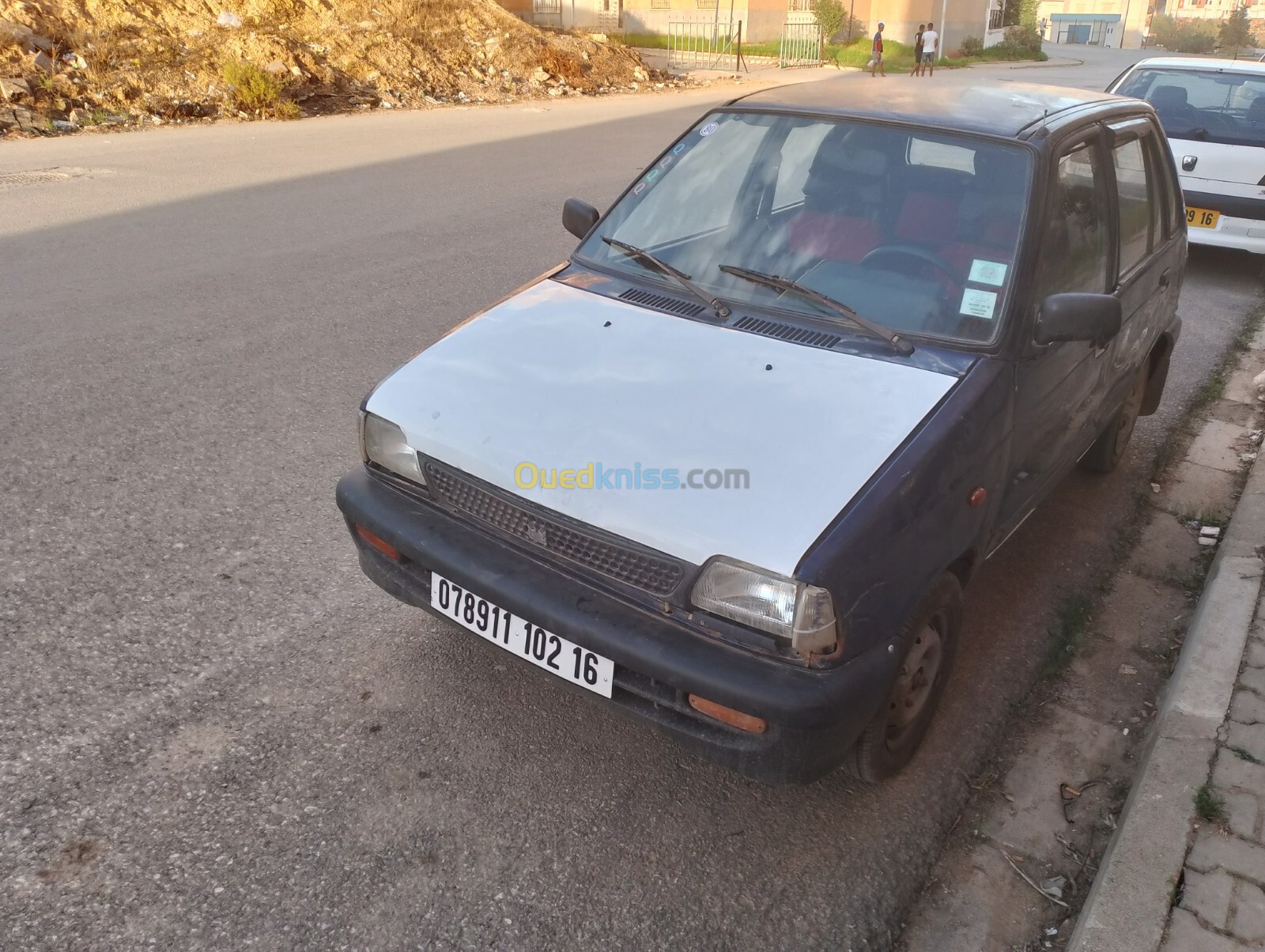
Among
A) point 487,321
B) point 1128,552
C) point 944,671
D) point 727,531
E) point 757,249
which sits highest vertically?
point 757,249

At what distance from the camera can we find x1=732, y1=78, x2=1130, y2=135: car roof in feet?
11.2

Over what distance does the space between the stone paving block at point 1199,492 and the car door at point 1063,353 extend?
1248 millimetres

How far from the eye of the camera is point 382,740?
2.97m

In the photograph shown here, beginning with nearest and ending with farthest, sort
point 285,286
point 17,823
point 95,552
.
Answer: point 17,823
point 95,552
point 285,286

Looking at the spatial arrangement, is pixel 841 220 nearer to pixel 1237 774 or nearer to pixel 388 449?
pixel 388 449

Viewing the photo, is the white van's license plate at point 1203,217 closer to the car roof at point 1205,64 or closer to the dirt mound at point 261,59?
the car roof at point 1205,64

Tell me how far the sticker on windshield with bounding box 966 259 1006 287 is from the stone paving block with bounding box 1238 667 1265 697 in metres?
1.49

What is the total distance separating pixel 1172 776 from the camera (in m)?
2.85

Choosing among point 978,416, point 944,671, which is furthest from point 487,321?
point 944,671

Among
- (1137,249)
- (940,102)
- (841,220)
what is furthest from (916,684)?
(1137,249)

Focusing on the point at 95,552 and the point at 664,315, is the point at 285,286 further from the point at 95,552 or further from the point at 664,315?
the point at 664,315

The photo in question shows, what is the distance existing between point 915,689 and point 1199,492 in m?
2.82

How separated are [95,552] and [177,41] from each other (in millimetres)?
15799

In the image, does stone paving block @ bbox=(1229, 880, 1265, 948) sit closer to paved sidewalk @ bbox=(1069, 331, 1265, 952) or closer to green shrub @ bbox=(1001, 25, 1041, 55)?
paved sidewalk @ bbox=(1069, 331, 1265, 952)
